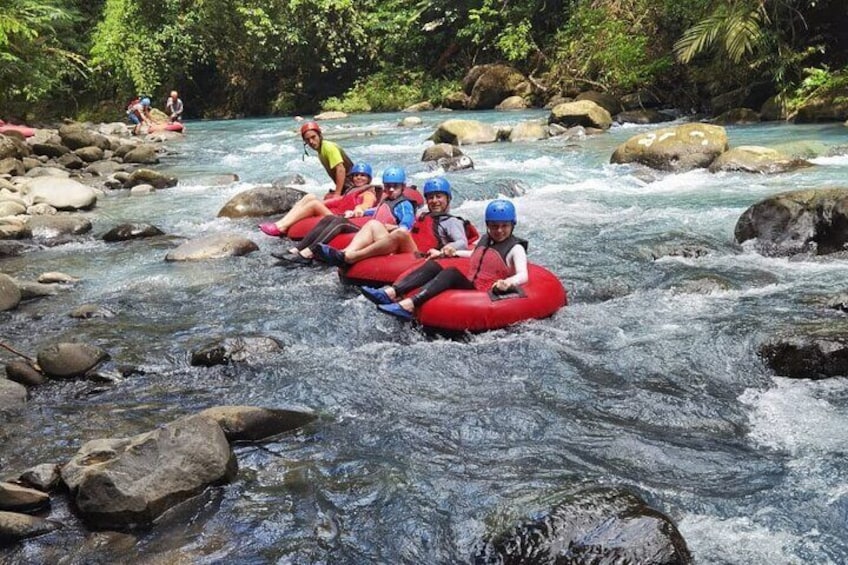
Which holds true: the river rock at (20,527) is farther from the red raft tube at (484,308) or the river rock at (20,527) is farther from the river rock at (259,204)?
the river rock at (259,204)

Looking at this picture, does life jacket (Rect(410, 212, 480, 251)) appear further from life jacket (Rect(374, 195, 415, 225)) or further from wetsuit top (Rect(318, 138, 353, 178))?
wetsuit top (Rect(318, 138, 353, 178))

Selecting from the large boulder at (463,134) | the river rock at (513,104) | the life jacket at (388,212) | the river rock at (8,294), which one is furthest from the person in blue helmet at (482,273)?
the river rock at (513,104)

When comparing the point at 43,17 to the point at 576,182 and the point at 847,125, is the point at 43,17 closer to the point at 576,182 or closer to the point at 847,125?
the point at 576,182

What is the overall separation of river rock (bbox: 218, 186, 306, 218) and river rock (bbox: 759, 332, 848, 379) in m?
7.05

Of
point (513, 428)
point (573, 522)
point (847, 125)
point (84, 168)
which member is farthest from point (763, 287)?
point (84, 168)

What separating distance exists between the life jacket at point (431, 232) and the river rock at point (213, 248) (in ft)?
7.17

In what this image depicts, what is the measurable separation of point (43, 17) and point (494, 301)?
16336mm

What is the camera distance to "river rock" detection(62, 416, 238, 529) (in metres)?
3.15

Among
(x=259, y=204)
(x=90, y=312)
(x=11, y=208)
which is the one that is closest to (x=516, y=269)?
(x=90, y=312)

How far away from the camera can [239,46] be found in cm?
2675

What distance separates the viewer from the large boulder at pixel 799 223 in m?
6.76

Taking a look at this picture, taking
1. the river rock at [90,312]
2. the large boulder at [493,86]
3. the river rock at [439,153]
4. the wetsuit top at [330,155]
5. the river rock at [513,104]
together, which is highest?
the large boulder at [493,86]

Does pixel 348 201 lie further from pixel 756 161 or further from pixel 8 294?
pixel 756 161

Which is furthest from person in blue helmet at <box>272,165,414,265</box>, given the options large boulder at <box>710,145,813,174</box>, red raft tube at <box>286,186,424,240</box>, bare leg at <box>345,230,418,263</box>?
large boulder at <box>710,145,813,174</box>
